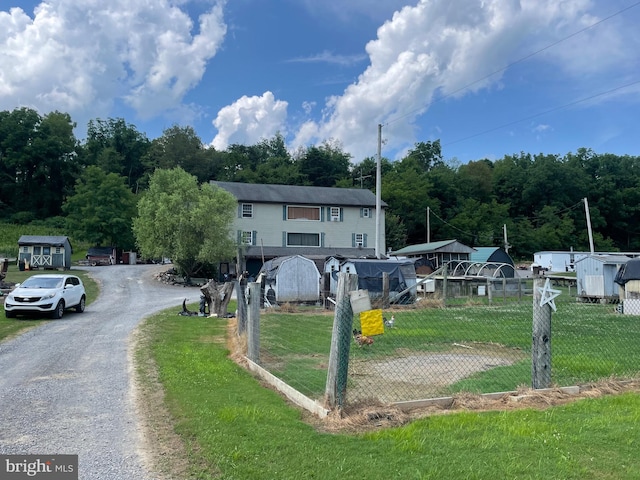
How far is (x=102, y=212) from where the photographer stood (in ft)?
186

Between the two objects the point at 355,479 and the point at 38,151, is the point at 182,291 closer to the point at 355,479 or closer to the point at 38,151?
the point at 355,479

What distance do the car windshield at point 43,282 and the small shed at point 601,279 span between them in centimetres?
2505

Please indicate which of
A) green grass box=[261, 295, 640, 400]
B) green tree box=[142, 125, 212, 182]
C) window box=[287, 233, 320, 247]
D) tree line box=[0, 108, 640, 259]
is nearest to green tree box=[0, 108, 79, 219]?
tree line box=[0, 108, 640, 259]

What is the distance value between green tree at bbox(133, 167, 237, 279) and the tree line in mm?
32497

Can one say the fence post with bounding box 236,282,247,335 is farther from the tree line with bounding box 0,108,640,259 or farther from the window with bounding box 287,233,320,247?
the tree line with bounding box 0,108,640,259

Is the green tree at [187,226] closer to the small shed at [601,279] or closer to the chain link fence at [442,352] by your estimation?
the chain link fence at [442,352]

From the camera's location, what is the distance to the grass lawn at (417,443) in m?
4.25

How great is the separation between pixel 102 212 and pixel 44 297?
41985 mm

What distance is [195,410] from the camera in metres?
6.22

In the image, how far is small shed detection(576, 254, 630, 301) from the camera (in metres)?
26.9

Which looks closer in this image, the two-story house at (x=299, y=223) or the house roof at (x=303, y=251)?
the house roof at (x=303, y=251)

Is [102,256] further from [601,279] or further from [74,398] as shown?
[74,398]

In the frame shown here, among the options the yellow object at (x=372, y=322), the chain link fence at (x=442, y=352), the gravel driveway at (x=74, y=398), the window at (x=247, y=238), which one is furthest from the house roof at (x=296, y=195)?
the yellow object at (x=372, y=322)

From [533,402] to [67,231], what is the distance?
2698 inches
